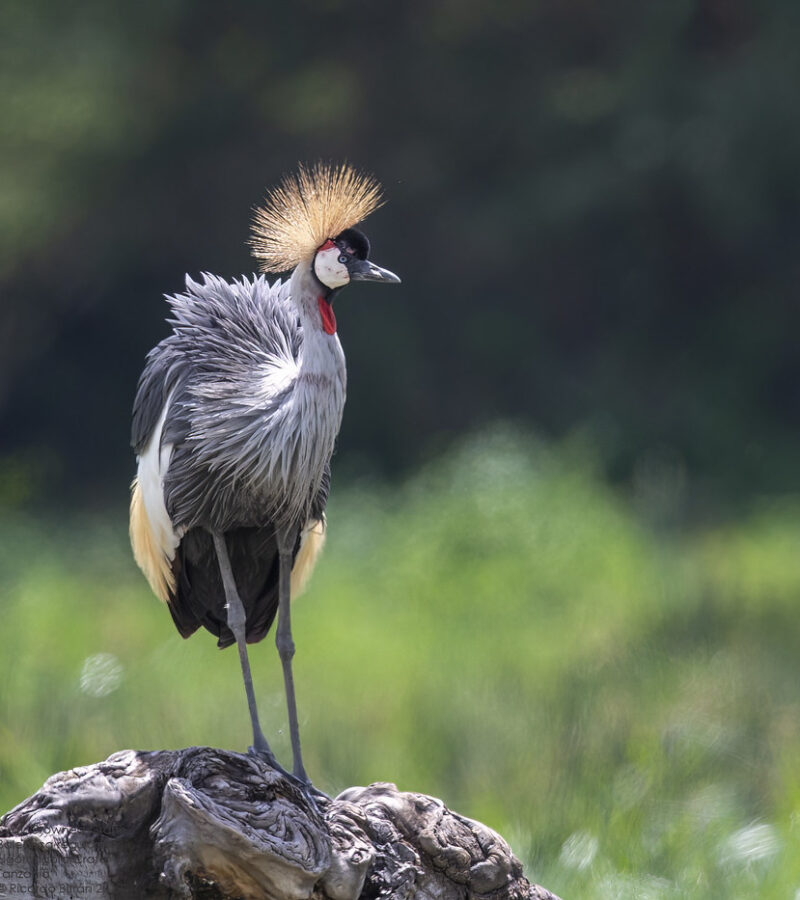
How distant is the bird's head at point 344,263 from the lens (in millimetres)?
2912

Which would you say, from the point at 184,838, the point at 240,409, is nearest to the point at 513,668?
the point at 240,409

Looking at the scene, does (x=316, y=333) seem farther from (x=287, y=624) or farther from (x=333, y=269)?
(x=287, y=624)

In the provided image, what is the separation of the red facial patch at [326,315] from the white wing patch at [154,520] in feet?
1.15

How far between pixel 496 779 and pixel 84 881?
222 cm

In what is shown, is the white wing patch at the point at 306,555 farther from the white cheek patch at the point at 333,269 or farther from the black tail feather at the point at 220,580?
the white cheek patch at the point at 333,269

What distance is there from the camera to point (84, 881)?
2379mm

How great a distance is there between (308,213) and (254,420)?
0.40m

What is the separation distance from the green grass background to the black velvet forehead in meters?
1.43

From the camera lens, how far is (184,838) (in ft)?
7.84

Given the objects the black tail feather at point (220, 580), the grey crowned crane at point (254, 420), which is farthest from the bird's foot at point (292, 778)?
the black tail feather at point (220, 580)

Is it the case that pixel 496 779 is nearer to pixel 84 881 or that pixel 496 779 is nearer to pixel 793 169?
pixel 84 881

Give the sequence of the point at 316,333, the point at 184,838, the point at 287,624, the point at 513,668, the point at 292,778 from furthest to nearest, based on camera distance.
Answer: the point at 513,668 < the point at 287,624 < the point at 316,333 < the point at 292,778 < the point at 184,838

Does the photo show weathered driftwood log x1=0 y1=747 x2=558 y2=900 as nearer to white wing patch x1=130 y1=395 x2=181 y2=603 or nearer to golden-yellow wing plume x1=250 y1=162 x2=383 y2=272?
white wing patch x1=130 y1=395 x2=181 y2=603

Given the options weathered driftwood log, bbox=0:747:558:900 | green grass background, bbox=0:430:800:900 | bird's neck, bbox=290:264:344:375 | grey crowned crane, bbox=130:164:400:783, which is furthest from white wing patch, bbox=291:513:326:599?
green grass background, bbox=0:430:800:900
